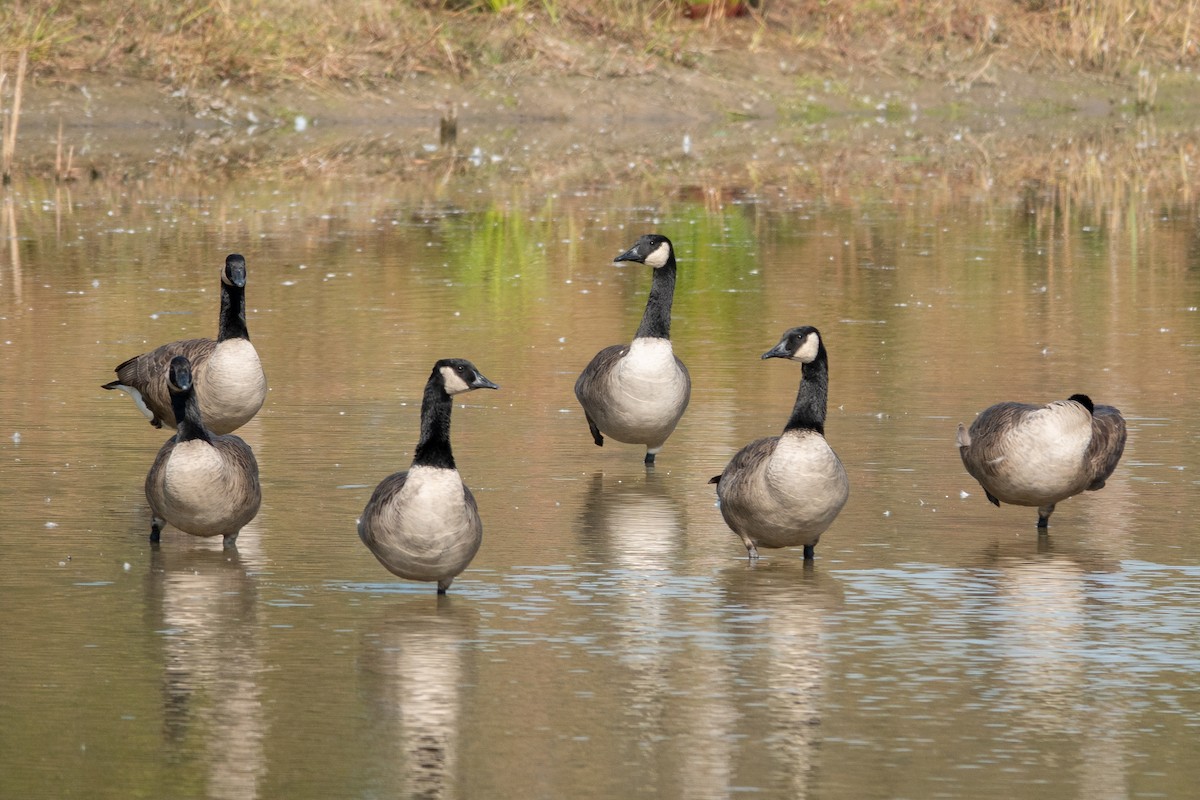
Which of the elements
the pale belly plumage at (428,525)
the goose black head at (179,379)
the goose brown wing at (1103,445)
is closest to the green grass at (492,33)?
the goose black head at (179,379)

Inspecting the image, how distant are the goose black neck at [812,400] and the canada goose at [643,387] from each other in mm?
1974

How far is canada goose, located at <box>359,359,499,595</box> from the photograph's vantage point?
7.79m

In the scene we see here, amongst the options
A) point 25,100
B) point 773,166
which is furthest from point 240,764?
point 25,100

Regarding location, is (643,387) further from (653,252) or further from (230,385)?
(230,385)

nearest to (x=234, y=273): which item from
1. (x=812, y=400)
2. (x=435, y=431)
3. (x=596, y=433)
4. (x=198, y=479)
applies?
(x=596, y=433)

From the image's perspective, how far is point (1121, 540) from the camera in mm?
9211

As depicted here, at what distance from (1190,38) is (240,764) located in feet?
126

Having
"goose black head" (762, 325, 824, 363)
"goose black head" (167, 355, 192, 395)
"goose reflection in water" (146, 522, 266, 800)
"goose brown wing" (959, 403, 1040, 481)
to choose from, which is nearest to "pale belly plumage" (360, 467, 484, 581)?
"goose reflection in water" (146, 522, 266, 800)

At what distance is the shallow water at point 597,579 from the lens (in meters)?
6.21

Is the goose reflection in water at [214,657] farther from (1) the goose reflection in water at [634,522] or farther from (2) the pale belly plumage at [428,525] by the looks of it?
(1) the goose reflection in water at [634,522]

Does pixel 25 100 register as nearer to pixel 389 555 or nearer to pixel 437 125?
pixel 437 125

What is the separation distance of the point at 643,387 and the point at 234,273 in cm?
236

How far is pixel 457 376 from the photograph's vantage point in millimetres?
8062

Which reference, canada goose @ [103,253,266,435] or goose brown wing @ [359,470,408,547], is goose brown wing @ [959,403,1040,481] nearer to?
goose brown wing @ [359,470,408,547]
